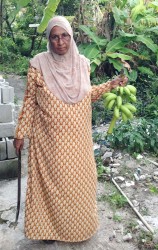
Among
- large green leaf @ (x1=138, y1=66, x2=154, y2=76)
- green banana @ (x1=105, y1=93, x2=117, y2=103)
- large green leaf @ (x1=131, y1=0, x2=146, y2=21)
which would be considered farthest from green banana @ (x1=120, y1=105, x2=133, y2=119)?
large green leaf @ (x1=131, y1=0, x2=146, y2=21)

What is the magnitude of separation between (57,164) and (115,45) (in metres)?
4.66

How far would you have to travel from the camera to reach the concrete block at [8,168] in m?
3.67

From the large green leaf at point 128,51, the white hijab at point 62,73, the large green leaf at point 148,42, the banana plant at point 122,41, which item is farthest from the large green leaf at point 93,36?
the white hijab at point 62,73

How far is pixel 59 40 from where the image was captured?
2279 mm

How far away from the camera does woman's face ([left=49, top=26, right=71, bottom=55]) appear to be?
228cm

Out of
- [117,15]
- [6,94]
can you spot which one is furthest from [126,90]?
[117,15]

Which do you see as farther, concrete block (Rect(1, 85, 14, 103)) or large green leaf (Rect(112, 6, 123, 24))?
large green leaf (Rect(112, 6, 123, 24))

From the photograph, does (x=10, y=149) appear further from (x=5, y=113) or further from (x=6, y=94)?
(x=6, y=94)

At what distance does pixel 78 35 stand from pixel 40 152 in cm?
541

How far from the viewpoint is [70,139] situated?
8.09 feet

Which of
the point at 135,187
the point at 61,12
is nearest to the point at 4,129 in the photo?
the point at 135,187

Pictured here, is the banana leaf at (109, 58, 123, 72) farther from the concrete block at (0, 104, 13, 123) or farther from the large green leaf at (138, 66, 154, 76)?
the concrete block at (0, 104, 13, 123)

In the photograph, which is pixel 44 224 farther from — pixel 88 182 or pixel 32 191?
pixel 88 182

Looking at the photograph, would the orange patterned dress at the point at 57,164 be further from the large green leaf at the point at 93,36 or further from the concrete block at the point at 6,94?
the large green leaf at the point at 93,36
